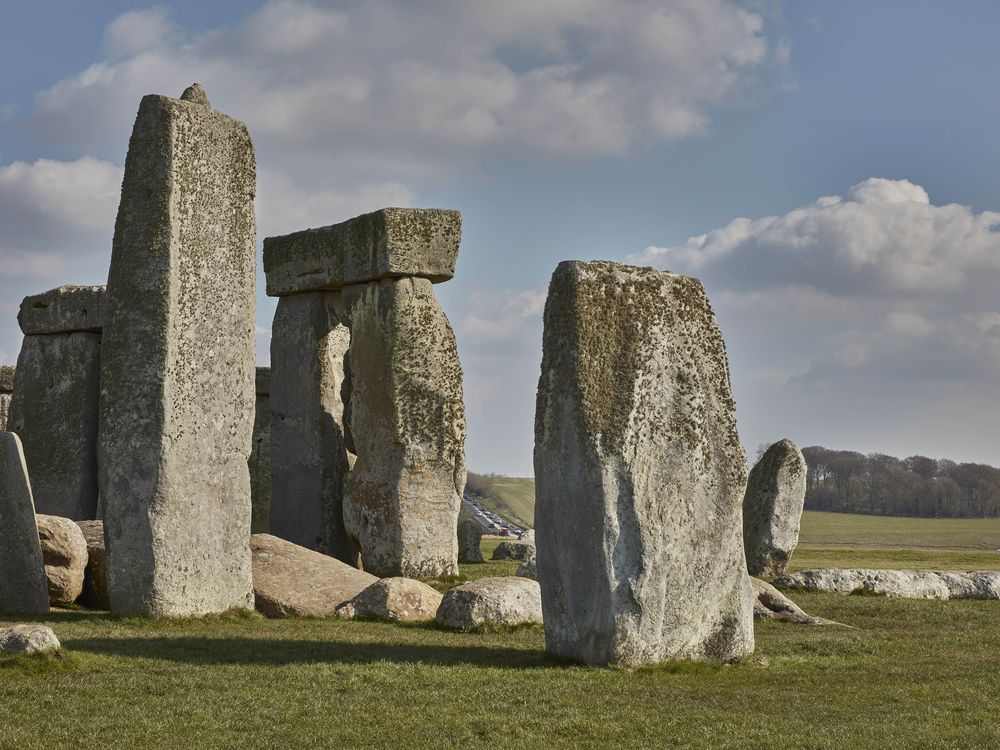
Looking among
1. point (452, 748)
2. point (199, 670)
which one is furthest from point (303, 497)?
point (452, 748)

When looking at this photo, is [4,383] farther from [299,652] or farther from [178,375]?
[299,652]

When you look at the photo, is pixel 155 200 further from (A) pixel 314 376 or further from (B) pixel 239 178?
(A) pixel 314 376

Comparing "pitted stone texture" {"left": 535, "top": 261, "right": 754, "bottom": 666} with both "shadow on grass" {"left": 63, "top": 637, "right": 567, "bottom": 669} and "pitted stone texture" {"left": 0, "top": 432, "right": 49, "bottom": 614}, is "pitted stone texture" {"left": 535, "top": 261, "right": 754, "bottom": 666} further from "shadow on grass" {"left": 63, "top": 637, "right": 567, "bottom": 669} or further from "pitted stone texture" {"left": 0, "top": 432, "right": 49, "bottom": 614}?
"pitted stone texture" {"left": 0, "top": 432, "right": 49, "bottom": 614}

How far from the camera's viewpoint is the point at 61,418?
21547 millimetres

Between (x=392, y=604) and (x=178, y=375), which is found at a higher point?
(x=178, y=375)

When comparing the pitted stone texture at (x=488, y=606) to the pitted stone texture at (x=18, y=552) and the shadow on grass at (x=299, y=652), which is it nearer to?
the shadow on grass at (x=299, y=652)

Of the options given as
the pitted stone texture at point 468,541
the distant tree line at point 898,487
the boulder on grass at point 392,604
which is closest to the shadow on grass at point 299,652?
the boulder on grass at point 392,604

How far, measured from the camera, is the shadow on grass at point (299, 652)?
36.3ft

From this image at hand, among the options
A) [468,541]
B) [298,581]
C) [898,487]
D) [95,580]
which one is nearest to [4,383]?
[468,541]

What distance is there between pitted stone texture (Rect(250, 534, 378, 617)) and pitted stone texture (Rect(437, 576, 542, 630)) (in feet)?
5.23

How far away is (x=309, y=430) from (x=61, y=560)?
24.9 ft

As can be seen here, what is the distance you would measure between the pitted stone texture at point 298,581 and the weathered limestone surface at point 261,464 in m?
10.8

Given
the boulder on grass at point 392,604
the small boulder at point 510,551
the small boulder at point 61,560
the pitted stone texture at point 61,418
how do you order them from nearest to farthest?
1. the boulder on grass at point 392,604
2. the small boulder at point 61,560
3. the pitted stone texture at point 61,418
4. the small boulder at point 510,551

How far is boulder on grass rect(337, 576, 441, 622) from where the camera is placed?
1435cm
